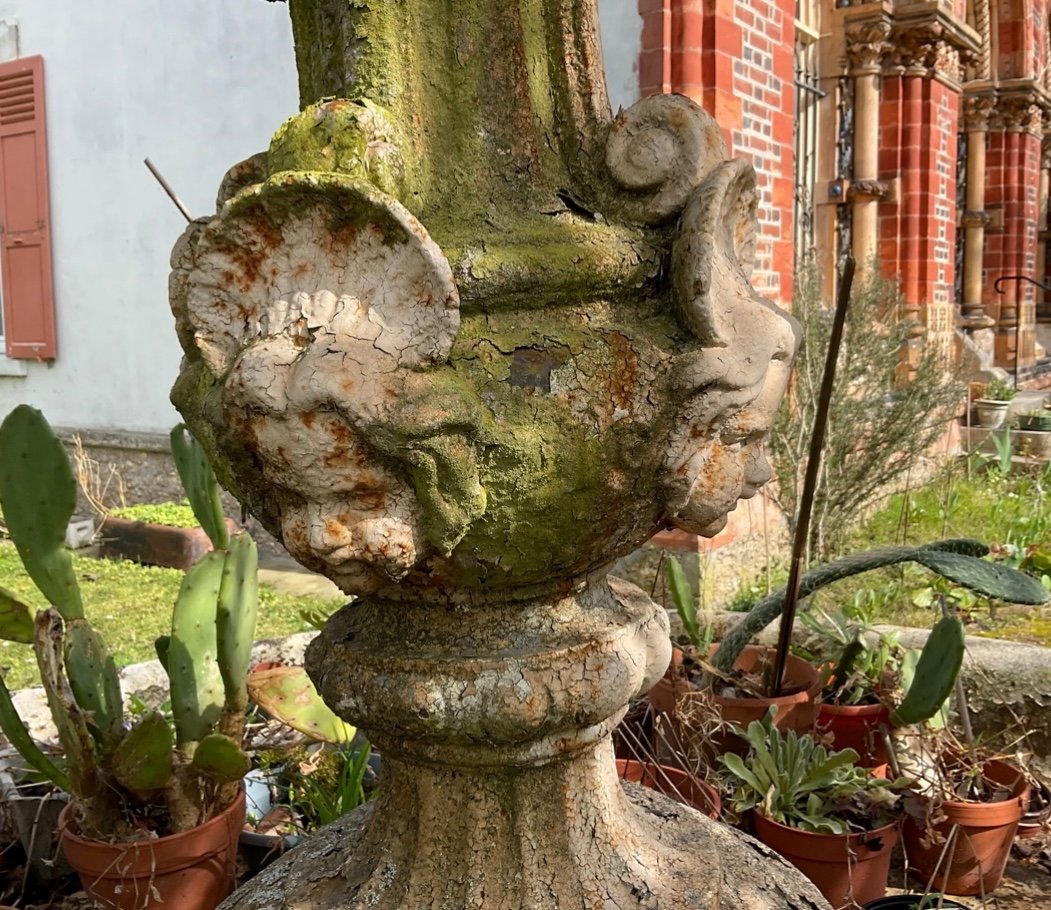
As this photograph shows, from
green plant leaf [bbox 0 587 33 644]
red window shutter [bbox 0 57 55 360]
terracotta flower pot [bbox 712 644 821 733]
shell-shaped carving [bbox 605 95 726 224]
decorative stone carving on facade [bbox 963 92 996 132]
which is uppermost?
decorative stone carving on facade [bbox 963 92 996 132]

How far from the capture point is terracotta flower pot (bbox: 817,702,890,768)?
9.43 feet

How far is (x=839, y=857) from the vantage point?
233 cm

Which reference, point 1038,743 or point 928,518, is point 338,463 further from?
point 928,518

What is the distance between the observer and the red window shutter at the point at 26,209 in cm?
720

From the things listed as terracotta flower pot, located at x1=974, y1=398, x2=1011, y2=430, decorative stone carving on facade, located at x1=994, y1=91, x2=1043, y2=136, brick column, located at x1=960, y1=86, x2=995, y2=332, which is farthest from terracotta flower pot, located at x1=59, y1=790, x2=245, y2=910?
decorative stone carving on facade, located at x1=994, y1=91, x2=1043, y2=136

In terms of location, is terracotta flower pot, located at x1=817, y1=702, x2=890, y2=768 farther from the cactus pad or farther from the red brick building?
the red brick building

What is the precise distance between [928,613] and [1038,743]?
1241mm

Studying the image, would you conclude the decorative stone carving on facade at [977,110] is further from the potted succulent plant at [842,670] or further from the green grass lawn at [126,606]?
the potted succulent plant at [842,670]

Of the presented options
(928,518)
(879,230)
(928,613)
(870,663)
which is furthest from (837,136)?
(870,663)

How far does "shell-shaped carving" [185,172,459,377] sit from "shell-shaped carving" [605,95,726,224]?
307mm

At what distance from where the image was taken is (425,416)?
1074 millimetres

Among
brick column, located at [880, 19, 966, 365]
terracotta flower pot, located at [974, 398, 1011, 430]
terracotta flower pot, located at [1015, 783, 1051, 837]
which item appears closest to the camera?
terracotta flower pot, located at [1015, 783, 1051, 837]

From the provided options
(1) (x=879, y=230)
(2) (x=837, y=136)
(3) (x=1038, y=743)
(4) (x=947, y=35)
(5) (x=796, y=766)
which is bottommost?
(3) (x=1038, y=743)

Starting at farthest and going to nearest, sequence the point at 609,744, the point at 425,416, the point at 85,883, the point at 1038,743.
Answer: the point at 1038,743
the point at 85,883
the point at 609,744
the point at 425,416
